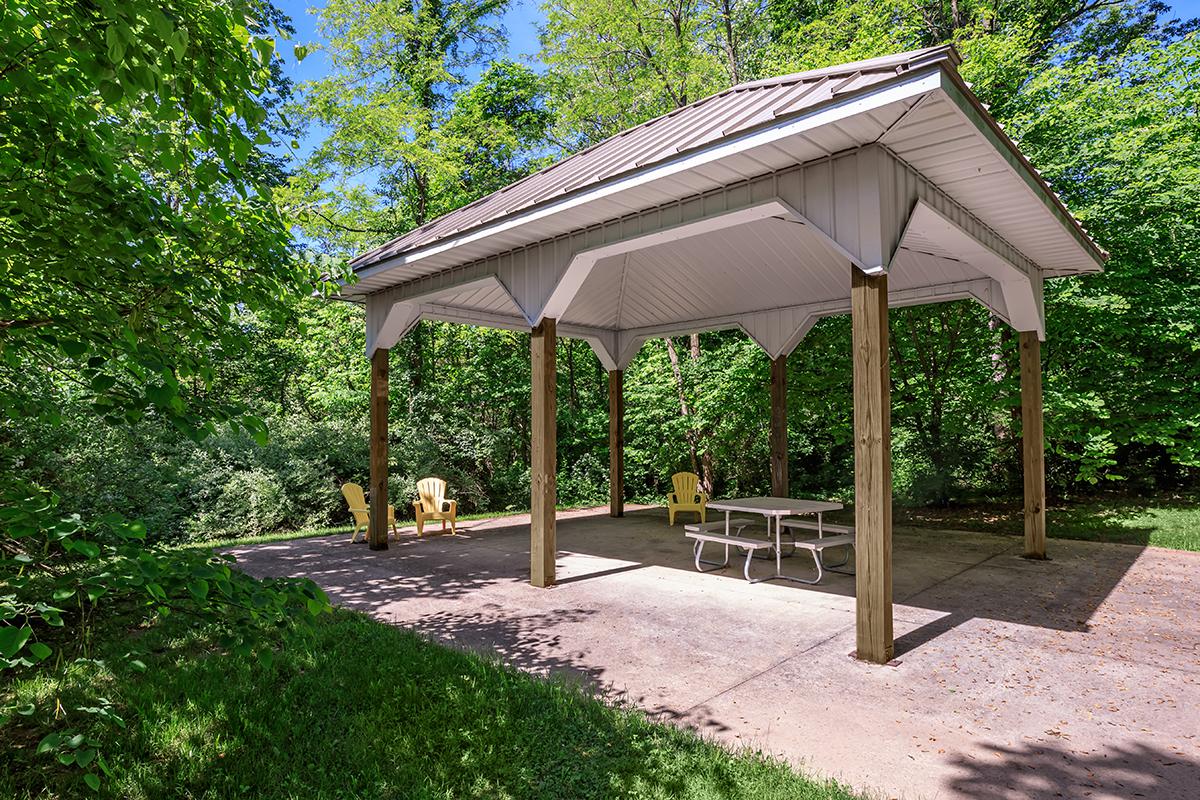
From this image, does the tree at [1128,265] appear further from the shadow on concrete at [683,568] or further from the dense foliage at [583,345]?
the shadow on concrete at [683,568]

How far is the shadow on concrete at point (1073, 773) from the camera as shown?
2398 millimetres

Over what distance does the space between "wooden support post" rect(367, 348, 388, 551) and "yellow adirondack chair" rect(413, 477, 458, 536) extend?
36.2 inches

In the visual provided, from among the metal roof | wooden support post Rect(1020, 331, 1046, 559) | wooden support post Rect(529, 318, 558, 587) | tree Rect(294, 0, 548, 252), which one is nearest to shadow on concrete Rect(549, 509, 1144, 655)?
wooden support post Rect(1020, 331, 1046, 559)

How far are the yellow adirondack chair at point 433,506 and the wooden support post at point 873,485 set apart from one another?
637 cm

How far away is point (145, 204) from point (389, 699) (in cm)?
248

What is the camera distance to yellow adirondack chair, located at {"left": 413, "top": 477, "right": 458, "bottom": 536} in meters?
8.88

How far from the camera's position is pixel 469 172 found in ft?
53.0

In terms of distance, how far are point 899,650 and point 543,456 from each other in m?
3.25

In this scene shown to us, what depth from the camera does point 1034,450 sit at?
6.81 metres

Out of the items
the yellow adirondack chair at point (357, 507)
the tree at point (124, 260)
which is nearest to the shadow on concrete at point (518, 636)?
the tree at point (124, 260)

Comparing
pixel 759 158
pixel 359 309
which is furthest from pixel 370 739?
pixel 359 309

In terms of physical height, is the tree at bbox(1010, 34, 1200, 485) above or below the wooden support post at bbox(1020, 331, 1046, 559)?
above

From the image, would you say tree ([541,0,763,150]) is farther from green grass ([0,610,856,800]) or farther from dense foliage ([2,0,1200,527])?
green grass ([0,610,856,800])

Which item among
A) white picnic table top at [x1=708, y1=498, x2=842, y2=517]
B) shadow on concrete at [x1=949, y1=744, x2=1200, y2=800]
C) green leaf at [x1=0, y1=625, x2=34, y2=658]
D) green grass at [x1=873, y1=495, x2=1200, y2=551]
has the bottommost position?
green grass at [x1=873, y1=495, x2=1200, y2=551]
